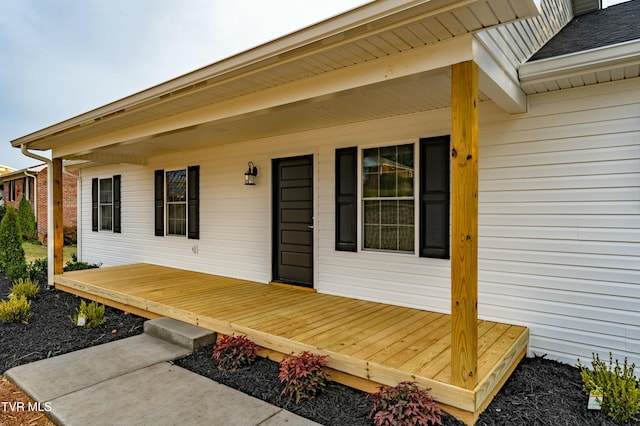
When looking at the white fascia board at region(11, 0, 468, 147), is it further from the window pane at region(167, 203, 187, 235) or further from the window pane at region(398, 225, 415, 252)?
the window pane at region(167, 203, 187, 235)

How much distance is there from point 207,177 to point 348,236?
306 centimetres

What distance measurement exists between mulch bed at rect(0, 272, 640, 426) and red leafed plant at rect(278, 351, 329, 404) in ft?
0.19

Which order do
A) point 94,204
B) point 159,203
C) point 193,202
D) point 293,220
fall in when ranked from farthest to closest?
point 94,204
point 159,203
point 193,202
point 293,220

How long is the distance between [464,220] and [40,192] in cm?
1942

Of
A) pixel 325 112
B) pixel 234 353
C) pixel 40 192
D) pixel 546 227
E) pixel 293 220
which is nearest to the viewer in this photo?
pixel 234 353

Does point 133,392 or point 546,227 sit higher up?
point 546,227

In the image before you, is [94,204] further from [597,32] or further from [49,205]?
[597,32]

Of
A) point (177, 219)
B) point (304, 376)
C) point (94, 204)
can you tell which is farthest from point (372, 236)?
point (94, 204)

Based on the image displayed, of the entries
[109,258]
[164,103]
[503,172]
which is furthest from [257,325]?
[109,258]

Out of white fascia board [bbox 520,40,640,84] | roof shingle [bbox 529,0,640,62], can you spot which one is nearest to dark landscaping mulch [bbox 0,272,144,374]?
white fascia board [bbox 520,40,640,84]

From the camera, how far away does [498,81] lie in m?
2.61

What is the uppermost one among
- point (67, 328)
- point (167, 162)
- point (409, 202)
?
point (167, 162)

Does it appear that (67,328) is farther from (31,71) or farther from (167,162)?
(31,71)

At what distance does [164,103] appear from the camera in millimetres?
3678
